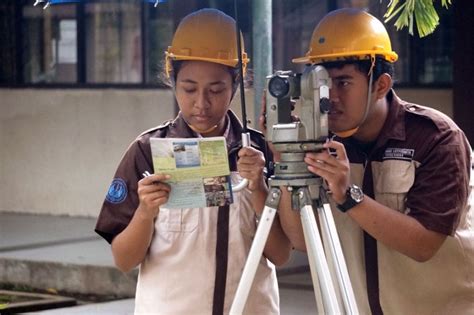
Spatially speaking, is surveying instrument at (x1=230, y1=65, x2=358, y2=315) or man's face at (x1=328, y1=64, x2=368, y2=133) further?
man's face at (x1=328, y1=64, x2=368, y2=133)

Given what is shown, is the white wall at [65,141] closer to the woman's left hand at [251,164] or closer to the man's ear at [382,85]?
the man's ear at [382,85]

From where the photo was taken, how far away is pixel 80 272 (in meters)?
8.23

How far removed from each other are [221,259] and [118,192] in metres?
0.36

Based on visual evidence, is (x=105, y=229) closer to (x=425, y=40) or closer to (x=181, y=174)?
(x=181, y=174)

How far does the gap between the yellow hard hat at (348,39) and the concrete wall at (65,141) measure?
719 cm

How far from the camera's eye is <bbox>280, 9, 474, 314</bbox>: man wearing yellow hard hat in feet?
10.3

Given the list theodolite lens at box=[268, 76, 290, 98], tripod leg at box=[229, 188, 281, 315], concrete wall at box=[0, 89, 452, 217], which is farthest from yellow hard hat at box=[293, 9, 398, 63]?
concrete wall at box=[0, 89, 452, 217]

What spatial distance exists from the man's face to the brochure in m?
0.35

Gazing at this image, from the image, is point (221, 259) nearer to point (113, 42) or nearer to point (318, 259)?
point (318, 259)

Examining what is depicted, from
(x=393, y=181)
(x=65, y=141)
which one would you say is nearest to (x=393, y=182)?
(x=393, y=181)

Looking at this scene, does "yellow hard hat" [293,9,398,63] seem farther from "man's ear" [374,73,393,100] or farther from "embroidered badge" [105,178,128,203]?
"embroidered badge" [105,178,128,203]

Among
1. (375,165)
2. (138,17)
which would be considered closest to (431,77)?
(138,17)

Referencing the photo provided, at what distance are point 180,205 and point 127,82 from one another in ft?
25.3

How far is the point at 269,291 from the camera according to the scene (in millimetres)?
3350
